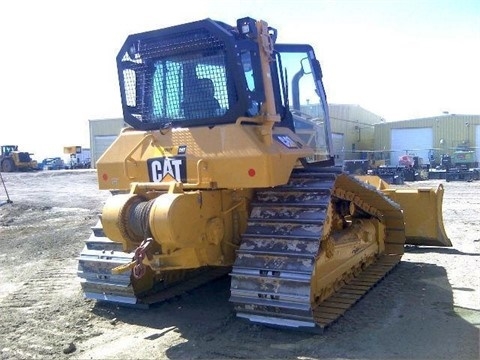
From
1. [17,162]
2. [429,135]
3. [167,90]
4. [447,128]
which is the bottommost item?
Result: [17,162]

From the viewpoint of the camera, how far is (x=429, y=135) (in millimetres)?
37000

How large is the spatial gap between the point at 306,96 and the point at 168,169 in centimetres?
201

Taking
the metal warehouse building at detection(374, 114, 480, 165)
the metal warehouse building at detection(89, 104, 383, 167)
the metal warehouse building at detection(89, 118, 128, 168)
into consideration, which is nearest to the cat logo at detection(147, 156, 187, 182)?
the metal warehouse building at detection(89, 104, 383, 167)

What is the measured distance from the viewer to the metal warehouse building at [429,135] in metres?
34.9

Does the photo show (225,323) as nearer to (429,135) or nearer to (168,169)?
(168,169)

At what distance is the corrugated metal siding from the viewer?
35.2 meters

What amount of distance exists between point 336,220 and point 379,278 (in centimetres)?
87

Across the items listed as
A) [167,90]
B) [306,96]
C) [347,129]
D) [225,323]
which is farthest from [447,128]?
[225,323]

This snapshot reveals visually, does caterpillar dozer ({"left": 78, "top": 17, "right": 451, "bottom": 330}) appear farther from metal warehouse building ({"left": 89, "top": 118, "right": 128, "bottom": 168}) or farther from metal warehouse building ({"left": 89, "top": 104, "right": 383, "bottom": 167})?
metal warehouse building ({"left": 89, "top": 118, "right": 128, "bottom": 168})

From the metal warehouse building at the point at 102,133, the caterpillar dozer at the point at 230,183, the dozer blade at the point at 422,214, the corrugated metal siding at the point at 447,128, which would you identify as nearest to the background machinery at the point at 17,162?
the metal warehouse building at the point at 102,133

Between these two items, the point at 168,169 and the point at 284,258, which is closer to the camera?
the point at 284,258

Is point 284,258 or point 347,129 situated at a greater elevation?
point 347,129

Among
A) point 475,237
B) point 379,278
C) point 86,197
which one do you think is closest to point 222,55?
point 379,278

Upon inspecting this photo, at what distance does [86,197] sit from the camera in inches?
715
